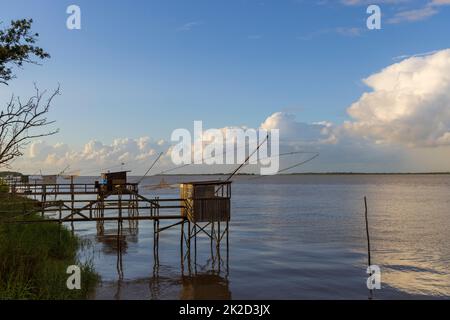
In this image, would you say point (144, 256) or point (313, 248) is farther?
point (313, 248)

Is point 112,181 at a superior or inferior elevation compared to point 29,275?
superior

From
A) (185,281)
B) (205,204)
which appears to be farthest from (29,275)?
(205,204)

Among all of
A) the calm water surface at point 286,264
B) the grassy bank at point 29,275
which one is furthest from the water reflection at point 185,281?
the grassy bank at point 29,275

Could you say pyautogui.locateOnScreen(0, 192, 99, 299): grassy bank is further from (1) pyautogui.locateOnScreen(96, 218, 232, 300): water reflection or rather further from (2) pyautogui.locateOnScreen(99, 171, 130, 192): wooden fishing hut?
(2) pyautogui.locateOnScreen(99, 171, 130, 192): wooden fishing hut

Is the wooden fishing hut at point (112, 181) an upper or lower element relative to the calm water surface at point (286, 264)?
upper

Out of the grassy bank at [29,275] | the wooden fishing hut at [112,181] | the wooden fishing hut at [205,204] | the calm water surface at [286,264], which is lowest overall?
the calm water surface at [286,264]

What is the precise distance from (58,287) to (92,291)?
3.63 metres

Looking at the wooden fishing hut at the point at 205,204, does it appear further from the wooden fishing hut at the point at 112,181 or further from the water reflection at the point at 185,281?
the wooden fishing hut at the point at 112,181

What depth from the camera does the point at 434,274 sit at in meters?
25.0

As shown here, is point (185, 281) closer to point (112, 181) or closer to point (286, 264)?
point (286, 264)

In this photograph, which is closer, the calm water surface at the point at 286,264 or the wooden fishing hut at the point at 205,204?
the calm water surface at the point at 286,264

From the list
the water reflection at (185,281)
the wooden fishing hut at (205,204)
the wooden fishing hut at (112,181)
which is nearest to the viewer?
the water reflection at (185,281)
